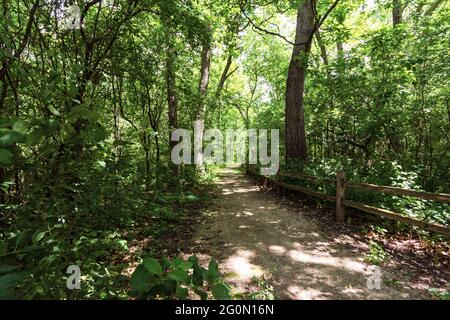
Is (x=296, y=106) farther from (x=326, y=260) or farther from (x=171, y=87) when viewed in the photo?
(x=326, y=260)

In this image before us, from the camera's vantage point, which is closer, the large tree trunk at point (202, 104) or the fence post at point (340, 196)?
the fence post at point (340, 196)

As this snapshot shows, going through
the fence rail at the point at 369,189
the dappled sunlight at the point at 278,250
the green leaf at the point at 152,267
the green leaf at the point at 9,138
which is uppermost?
the green leaf at the point at 9,138

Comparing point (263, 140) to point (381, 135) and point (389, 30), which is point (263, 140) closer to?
point (381, 135)

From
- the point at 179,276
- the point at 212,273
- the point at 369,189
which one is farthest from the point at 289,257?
the point at 179,276

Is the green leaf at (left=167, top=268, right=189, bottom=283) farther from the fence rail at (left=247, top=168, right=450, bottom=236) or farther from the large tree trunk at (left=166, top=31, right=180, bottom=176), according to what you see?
the large tree trunk at (left=166, top=31, right=180, bottom=176)

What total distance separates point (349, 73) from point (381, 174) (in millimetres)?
2828

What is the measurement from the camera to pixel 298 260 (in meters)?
4.37

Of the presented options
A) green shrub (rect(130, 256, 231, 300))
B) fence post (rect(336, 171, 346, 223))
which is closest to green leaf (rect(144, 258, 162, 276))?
green shrub (rect(130, 256, 231, 300))

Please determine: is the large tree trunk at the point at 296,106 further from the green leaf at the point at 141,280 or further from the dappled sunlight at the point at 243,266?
the green leaf at the point at 141,280

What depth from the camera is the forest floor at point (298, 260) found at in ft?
11.5

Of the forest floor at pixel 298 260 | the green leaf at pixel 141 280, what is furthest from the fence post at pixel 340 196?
the green leaf at pixel 141 280

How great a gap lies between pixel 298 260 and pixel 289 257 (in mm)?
161

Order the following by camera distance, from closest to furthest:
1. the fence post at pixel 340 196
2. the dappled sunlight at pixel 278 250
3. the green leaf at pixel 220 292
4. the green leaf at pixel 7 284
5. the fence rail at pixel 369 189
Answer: the green leaf at pixel 7 284 → the green leaf at pixel 220 292 → the fence rail at pixel 369 189 → the dappled sunlight at pixel 278 250 → the fence post at pixel 340 196
